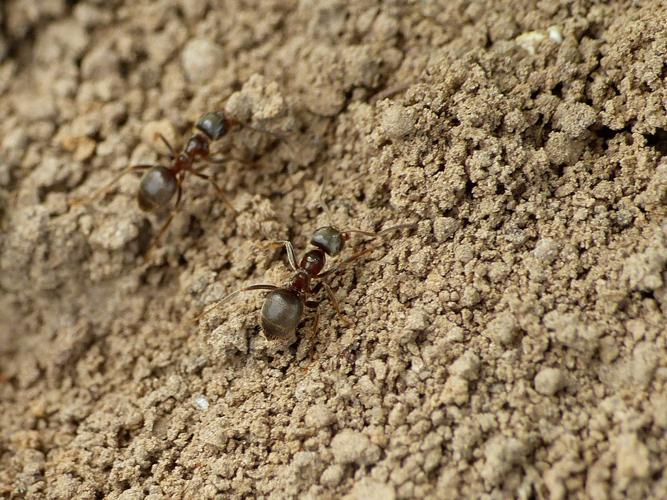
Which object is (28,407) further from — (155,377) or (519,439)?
(519,439)

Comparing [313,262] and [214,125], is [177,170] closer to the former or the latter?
[214,125]

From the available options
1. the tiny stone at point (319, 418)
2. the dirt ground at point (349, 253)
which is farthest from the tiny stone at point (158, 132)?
the tiny stone at point (319, 418)

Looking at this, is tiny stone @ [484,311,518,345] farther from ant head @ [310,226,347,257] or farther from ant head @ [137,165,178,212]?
ant head @ [137,165,178,212]

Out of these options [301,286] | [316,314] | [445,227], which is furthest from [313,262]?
[445,227]

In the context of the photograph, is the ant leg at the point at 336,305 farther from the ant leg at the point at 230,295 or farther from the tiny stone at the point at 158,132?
the tiny stone at the point at 158,132

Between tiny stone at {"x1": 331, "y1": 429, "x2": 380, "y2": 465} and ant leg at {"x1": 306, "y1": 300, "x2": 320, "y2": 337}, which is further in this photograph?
ant leg at {"x1": 306, "y1": 300, "x2": 320, "y2": 337}

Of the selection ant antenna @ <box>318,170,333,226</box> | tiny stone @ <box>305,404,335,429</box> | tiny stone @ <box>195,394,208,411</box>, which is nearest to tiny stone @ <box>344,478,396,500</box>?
tiny stone @ <box>305,404,335,429</box>
